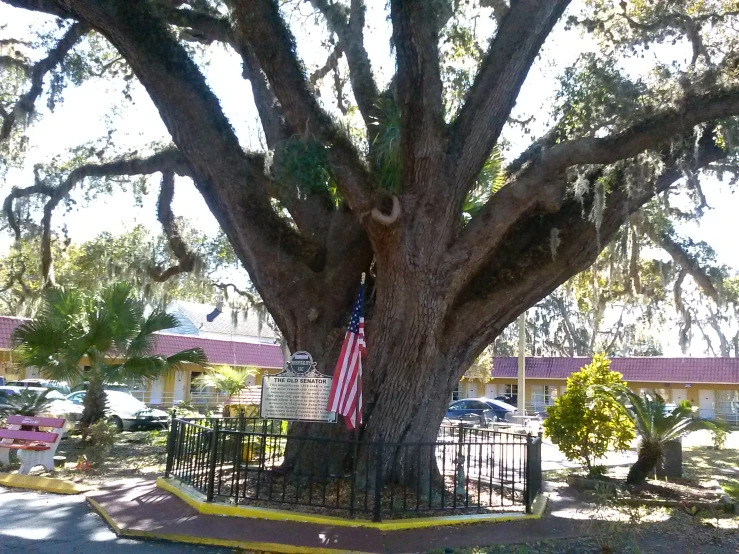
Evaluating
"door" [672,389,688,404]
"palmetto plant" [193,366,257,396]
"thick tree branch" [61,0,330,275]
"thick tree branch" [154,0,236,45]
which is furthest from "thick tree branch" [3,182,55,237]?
"door" [672,389,688,404]

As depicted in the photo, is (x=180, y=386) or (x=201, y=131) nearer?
(x=201, y=131)

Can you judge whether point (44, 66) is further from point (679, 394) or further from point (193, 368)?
point (679, 394)

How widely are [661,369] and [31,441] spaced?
32.0m

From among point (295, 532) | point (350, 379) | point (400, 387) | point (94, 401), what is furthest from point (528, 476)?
point (94, 401)

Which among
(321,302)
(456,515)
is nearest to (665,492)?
(456,515)

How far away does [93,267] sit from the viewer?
1992 centimetres

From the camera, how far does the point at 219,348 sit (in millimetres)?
31578

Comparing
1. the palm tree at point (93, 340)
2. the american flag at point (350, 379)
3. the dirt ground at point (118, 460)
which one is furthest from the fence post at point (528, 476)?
the palm tree at point (93, 340)

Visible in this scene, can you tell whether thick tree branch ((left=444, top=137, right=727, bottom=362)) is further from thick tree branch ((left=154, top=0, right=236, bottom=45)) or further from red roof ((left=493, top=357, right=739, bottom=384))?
red roof ((left=493, top=357, right=739, bottom=384))

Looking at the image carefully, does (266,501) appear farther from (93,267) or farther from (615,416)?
(93,267)

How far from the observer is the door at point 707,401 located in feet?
124

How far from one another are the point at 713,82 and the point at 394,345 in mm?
5071

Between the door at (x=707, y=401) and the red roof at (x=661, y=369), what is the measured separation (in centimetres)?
358

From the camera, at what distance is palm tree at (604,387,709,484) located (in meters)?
11.1
